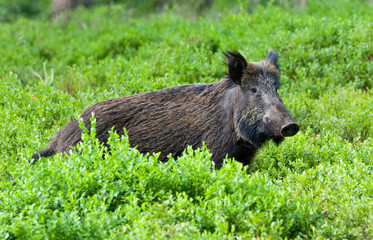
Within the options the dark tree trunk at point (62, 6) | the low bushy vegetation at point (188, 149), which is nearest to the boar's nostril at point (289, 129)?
the low bushy vegetation at point (188, 149)

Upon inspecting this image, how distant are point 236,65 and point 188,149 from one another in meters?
1.65

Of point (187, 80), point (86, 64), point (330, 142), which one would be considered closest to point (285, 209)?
point (330, 142)

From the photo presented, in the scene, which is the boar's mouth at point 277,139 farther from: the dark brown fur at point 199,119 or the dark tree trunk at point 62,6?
the dark tree trunk at point 62,6

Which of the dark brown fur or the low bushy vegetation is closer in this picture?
the low bushy vegetation

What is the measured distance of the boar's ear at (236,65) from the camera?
606 cm

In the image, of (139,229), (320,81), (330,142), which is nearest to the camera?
(139,229)

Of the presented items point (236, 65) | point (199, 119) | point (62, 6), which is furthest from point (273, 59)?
point (62, 6)

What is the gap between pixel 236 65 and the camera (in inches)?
240

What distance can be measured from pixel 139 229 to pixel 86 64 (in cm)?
777

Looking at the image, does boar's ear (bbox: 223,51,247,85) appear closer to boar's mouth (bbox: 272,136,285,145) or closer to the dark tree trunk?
boar's mouth (bbox: 272,136,285,145)

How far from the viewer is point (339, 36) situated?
998 centimetres

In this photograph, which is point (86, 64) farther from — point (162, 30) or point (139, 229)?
point (139, 229)

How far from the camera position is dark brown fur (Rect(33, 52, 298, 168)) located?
5891 mm

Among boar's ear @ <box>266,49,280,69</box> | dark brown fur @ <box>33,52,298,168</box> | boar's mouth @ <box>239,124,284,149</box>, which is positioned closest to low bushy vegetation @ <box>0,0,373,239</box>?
dark brown fur @ <box>33,52,298,168</box>
